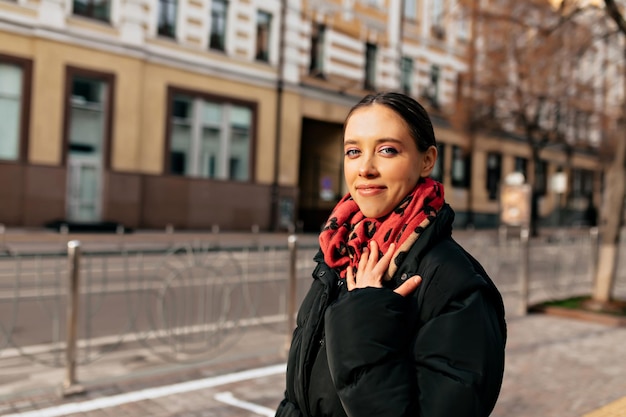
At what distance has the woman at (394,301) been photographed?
1.51 m

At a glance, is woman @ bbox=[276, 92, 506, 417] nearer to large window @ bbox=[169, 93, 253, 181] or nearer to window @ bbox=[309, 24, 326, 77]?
large window @ bbox=[169, 93, 253, 181]

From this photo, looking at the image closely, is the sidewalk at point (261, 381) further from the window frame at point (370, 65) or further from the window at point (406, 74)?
the window at point (406, 74)

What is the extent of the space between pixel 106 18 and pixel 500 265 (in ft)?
52.1

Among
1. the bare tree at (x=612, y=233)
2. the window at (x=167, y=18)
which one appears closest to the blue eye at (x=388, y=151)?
the bare tree at (x=612, y=233)

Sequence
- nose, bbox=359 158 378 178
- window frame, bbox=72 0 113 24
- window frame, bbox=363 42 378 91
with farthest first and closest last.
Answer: window frame, bbox=363 42 378 91, window frame, bbox=72 0 113 24, nose, bbox=359 158 378 178

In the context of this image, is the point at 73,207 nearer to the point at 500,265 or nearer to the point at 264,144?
the point at 264,144

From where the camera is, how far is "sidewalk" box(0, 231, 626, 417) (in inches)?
193

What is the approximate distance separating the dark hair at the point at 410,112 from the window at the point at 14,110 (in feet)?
65.7

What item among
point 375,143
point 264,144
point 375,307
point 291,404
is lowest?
point 291,404

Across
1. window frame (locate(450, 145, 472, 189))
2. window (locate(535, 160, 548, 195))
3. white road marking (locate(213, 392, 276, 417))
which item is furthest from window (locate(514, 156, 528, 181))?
white road marking (locate(213, 392, 276, 417))

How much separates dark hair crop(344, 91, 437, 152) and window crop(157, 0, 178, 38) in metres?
22.5

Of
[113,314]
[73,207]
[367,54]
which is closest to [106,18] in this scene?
[73,207]

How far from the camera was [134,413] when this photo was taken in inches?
186

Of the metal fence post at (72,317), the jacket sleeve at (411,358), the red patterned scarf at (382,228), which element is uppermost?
the red patterned scarf at (382,228)
